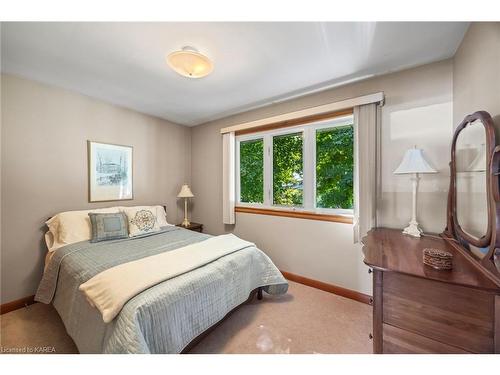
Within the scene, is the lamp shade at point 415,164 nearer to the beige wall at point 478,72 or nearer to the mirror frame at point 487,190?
the mirror frame at point 487,190

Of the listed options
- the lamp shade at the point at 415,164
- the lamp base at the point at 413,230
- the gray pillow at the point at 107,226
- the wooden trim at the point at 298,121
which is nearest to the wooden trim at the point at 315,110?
the wooden trim at the point at 298,121

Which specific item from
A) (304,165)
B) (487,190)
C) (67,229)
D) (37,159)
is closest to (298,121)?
(304,165)

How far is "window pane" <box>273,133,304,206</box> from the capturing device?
8.48 ft

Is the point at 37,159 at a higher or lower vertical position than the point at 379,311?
higher

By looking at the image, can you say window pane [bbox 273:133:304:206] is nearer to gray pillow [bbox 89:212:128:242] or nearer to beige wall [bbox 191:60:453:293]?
beige wall [bbox 191:60:453:293]

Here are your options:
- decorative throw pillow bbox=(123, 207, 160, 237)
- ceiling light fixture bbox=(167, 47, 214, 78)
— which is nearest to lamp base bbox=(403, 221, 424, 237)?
ceiling light fixture bbox=(167, 47, 214, 78)

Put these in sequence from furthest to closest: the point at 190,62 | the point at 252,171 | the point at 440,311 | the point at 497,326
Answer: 1. the point at 252,171
2. the point at 190,62
3. the point at 440,311
4. the point at 497,326

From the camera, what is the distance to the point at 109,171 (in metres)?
2.63

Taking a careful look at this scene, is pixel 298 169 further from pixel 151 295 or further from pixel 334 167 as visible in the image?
pixel 151 295

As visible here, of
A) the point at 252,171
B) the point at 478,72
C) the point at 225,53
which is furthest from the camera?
the point at 252,171

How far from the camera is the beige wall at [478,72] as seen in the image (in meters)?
1.06

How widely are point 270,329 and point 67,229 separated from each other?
224cm
